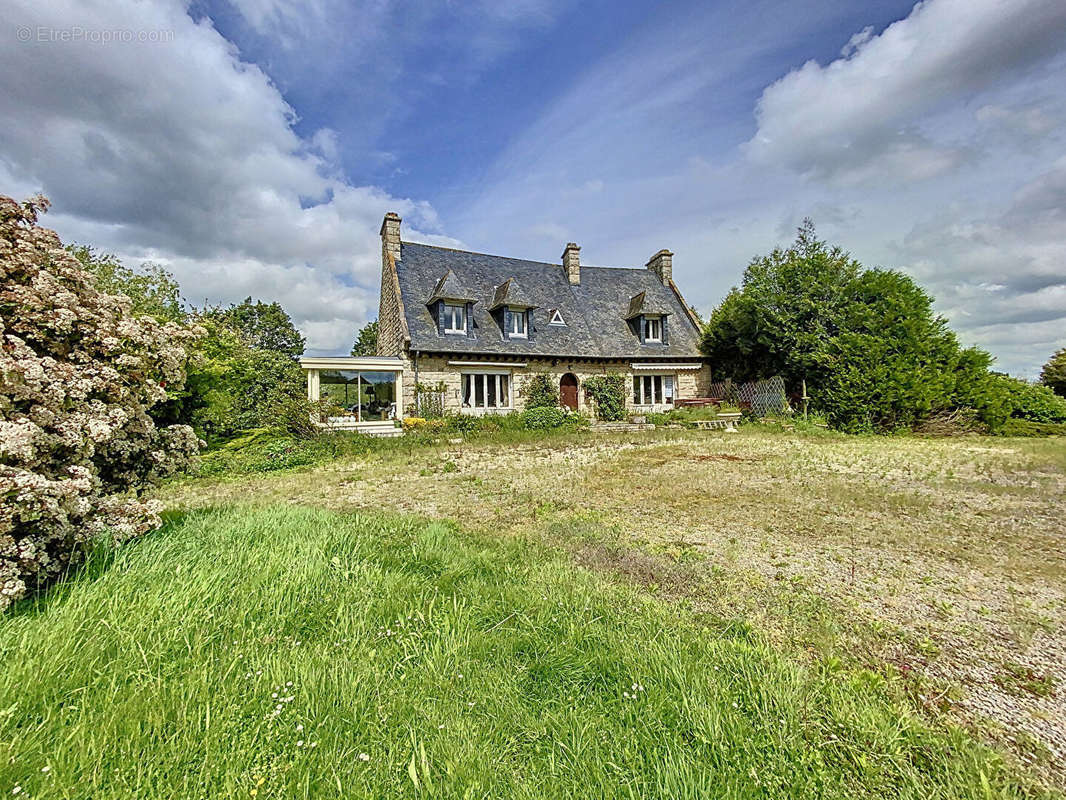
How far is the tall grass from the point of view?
1.75 meters

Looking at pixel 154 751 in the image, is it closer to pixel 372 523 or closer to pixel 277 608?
pixel 277 608

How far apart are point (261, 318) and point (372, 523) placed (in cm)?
3845

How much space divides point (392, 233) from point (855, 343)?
59.8ft

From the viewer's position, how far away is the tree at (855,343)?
1467 centimetres

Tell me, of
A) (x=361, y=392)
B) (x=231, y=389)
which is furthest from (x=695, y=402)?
(x=231, y=389)

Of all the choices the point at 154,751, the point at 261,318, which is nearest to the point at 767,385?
the point at 154,751

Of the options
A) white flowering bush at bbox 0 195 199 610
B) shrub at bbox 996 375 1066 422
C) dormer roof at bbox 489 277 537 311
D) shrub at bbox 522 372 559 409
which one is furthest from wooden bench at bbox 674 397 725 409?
white flowering bush at bbox 0 195 199 610

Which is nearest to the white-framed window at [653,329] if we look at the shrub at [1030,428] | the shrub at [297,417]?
the shrub at [1030,428]

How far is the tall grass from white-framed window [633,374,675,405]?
18282mm

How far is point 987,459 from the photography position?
9758mm

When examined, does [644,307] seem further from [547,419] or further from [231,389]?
[231,389]

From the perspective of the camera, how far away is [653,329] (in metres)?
21.6

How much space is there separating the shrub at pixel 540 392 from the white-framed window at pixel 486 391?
2.75 ft

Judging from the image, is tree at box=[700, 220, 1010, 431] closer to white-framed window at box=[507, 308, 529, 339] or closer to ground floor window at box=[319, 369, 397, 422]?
white-framed window at box=[507, 308, 529, 339]
